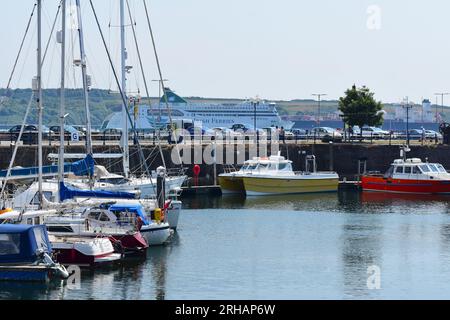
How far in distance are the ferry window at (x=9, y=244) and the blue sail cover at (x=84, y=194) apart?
299 inches

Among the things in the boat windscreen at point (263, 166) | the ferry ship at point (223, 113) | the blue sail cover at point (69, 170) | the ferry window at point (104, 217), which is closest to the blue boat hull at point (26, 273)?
the ferry window at point (104, 217)

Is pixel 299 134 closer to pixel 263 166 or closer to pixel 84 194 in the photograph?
pixel 263 166

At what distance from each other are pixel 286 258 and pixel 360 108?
49730 mm

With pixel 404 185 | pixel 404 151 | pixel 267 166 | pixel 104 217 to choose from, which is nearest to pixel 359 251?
pixel 104 217

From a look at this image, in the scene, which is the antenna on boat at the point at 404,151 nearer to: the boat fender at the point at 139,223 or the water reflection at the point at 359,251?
the water reflection at the point at 359,251

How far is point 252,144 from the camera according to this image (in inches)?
3184

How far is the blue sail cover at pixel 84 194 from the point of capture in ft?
145

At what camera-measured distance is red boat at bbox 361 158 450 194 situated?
238 ft

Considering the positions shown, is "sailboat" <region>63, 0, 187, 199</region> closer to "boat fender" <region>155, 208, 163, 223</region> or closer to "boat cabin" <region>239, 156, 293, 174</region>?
"boat fender" <region>155, 208, 163, 223</region>

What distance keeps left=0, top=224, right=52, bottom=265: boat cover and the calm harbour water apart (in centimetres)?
97

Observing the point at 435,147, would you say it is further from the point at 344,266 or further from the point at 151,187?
the point at 344,266

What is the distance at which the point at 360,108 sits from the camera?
9162 cm

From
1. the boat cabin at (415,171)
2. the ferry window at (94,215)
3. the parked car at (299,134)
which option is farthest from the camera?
the parked car at (299,134)
